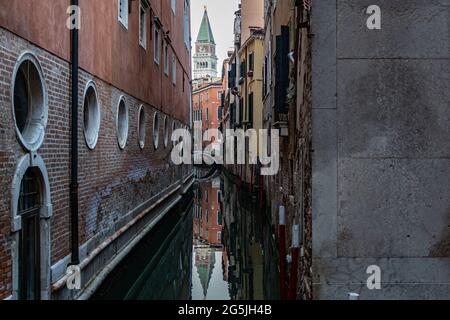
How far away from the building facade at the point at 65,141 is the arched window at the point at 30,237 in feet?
0.04

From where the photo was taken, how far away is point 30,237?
17.9 ft

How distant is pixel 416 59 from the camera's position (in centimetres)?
496

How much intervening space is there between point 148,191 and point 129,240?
119 inches

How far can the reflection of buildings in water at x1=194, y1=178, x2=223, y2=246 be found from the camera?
14.4m

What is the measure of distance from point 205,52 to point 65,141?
105831 millimetres

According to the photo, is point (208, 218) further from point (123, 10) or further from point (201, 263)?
point (123, 10)

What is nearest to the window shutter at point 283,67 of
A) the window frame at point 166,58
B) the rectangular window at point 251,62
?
the window frame at point 166,58

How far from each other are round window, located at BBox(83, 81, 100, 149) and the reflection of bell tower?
102188 millimetres

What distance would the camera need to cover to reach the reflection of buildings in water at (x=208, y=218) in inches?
567

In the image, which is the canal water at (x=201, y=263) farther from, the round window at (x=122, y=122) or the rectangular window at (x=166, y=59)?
the rectangular window at (x=166, y=59)

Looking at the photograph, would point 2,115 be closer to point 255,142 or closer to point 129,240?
point 129,240

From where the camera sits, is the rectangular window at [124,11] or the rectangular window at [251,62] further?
the rectangular window at [251,62]

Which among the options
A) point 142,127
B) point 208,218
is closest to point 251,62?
point 208,218

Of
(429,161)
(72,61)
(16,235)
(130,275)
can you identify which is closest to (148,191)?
(130,275)
